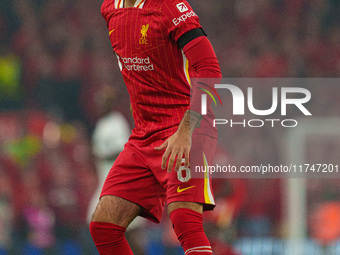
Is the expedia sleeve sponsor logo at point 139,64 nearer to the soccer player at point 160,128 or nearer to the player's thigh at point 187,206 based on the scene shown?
the soccer player at point 160,128

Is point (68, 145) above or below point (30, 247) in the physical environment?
above

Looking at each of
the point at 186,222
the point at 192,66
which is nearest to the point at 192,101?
the point at 192,66

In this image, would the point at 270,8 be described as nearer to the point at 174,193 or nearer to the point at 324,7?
the point at 324,7

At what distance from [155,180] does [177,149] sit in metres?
0.36

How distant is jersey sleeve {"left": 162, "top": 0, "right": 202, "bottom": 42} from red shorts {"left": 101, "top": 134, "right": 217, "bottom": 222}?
0.50m

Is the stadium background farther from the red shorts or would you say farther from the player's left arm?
the player's left arm

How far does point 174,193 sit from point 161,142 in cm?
28

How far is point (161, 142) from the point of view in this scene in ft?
9.84

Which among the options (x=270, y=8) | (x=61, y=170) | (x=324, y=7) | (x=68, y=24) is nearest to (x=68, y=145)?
(x=61, y=170)

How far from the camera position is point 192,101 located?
2.83m

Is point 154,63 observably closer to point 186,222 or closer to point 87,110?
point 186,222

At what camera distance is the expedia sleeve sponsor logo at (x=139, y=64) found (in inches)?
118

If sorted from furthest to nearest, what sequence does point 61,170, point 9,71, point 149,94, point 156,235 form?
point 9,71 → point 61,170 → point 156,235 → point 149,94

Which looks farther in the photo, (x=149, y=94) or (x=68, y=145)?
(x=68, y=145)
